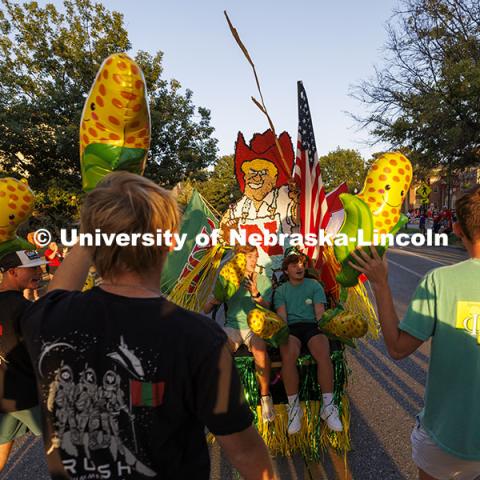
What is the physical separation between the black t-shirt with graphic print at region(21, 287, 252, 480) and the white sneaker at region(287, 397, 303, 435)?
1.80 metres

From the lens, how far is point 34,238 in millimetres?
5852

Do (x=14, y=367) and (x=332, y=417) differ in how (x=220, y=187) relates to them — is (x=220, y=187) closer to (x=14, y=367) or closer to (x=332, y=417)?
(x=332, y=417)

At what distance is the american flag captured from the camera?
312 cm

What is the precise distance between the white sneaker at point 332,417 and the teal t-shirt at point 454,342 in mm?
1149

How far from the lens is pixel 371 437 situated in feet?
9.52

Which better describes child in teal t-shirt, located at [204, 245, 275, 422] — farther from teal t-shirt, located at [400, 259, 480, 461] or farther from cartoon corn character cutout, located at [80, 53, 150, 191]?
teal t-shirt, located at [400, 259, 480, 461]

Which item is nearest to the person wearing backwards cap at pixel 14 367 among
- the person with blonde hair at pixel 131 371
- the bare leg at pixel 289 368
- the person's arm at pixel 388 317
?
the person with blonde hair at pixel 131 371

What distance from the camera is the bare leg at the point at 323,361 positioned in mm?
2633

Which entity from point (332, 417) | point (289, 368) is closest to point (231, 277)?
point (289, 368)

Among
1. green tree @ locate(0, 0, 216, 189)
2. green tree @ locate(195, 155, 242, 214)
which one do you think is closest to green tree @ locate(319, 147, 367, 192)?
A: green tree @ locate(195, 155, 242, 214)

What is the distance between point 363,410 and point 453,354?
6.91ft

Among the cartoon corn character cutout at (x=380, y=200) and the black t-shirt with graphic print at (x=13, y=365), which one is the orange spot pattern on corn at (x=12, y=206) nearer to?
the black t-shirt with graphic print at (x=13, y=365)

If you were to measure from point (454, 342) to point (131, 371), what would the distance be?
1.20 metres

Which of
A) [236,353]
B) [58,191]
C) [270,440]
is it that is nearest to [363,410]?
[270,440]
